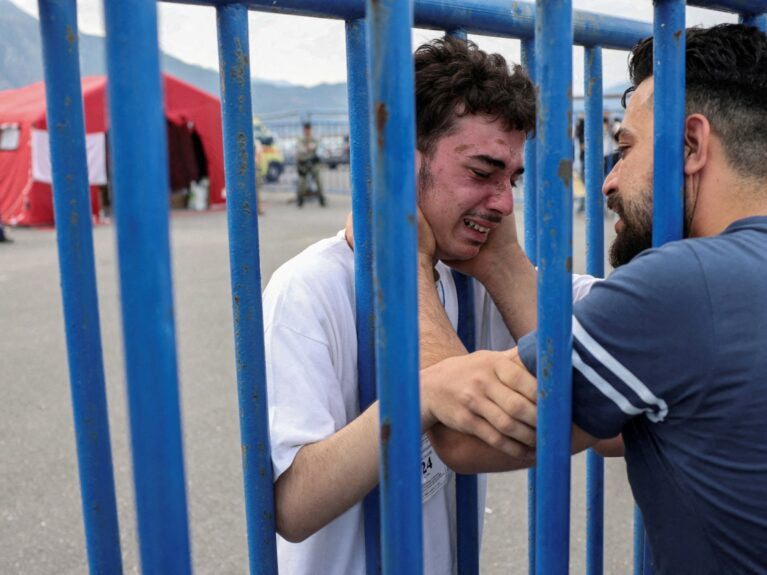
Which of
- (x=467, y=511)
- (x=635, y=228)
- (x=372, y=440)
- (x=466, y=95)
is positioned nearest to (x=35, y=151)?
(x=466, y=95)

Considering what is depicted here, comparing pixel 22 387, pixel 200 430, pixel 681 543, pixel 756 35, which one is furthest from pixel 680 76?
pixel 22 387

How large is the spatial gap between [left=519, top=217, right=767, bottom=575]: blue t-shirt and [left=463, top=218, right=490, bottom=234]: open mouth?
0.72 meters

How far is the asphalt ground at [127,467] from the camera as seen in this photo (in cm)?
290

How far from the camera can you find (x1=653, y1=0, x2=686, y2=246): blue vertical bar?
1.11 metres

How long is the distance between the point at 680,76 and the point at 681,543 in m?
0.67

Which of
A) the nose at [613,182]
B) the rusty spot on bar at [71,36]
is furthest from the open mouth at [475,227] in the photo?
the rusty spot on bar at [71,36]

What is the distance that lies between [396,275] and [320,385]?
67 centimetres

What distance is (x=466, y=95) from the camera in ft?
6.01

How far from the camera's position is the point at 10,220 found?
14070 mm

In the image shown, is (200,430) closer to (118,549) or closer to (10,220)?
(118,549)

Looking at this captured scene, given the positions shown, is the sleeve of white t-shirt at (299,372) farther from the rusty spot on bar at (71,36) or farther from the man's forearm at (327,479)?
the rusty spot on bar at (71,36)

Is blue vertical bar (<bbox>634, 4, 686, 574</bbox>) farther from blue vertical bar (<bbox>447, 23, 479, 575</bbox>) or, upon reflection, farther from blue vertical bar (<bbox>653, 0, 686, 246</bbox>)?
blue vertical bar (<bbox>447, 23, 479, 575</bbox>)

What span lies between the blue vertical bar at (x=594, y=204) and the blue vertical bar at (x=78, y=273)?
1.05m

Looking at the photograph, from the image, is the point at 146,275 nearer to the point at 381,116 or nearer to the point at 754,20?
the point at 381,116
